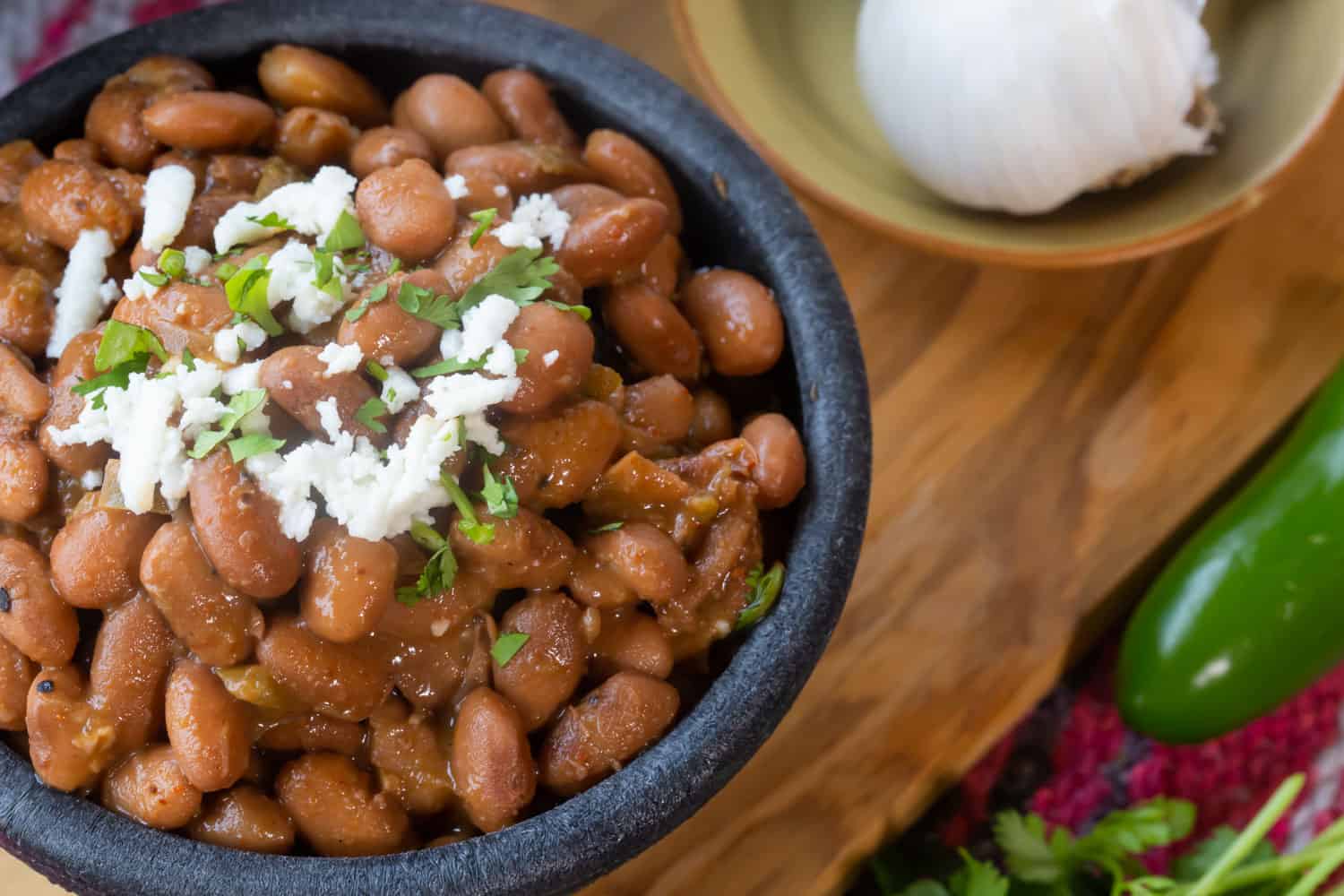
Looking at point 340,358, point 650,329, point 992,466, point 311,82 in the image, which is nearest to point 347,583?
point 340,358

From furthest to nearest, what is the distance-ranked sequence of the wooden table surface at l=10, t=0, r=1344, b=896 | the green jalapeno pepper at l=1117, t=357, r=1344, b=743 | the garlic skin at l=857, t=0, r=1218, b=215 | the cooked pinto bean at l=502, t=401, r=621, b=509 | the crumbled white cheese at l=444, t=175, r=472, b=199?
the green jalapeno pepper at l=1117, t=357, r=1344, b=743 < the wooden table surface at l=10, t=0, r=1344, b=896 < the garlic skin at l=857, t=0, r=1218, b=215 < the crumbled white cheese at l=444, t=175, r=472, b=199 < the cooked pinto bean at l=502, t=401, r=621, b=509

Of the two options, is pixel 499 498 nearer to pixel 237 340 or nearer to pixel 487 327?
pixel 487 327

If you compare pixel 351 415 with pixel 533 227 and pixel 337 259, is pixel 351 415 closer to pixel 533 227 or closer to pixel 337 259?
pixel 337 259

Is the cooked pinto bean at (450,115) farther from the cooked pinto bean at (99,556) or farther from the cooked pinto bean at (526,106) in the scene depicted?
Result: the cooked pinto bean at (99,556)

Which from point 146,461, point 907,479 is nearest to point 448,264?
point 146,461

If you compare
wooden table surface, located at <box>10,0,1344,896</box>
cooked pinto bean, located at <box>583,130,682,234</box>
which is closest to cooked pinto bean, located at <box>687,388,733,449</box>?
cooked pinto bean, located at <box>583,130,682,234</box>

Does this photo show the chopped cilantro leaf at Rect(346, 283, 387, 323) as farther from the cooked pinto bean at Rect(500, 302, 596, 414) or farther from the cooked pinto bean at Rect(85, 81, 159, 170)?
the cooked pinto bean at Rect(85, 81, 159, 170)
